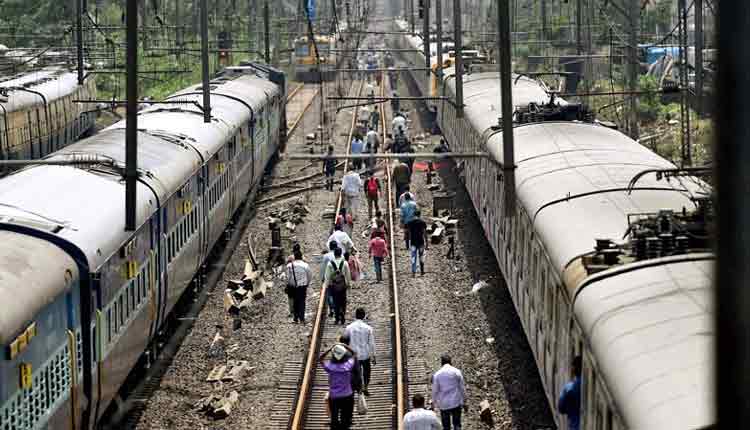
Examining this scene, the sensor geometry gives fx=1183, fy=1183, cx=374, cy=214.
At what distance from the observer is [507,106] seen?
630 inches

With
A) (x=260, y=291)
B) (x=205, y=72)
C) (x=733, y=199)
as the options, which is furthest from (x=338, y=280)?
(x=733, y=199)

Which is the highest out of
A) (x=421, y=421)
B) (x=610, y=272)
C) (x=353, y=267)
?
(x=610, y=272)

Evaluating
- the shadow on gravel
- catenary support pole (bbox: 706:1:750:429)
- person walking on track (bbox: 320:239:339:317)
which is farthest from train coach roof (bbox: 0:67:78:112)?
catenary support pole (bbox: 706:1:750:429)

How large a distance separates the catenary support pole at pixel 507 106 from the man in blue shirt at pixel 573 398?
6.21 meters

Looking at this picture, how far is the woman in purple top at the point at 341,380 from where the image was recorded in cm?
1303

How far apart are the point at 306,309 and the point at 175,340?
→ 301 cm

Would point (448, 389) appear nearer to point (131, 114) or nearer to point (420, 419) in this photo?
point (420, 419)

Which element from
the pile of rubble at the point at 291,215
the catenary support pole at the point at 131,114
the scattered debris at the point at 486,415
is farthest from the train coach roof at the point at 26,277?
the pile of rubble at the point at 291,215

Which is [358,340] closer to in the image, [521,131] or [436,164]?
[521,131]

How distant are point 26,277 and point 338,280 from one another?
9.41 metres

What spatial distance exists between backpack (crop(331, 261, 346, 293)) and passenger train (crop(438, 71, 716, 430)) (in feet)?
8.26

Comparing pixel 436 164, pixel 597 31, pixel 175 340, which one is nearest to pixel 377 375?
pixel 175 340

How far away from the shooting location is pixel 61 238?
10594 mm

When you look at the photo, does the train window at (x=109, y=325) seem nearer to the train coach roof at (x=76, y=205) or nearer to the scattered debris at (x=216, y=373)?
the train coach roof at (x=76, y=205)
